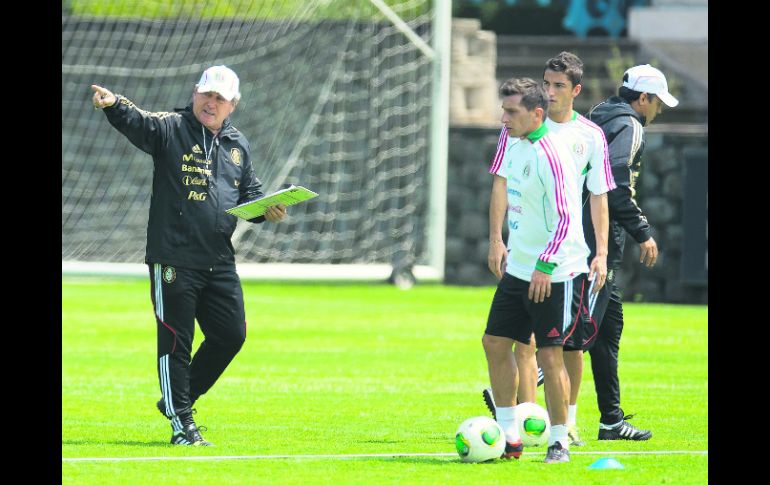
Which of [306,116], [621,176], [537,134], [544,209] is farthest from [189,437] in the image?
[306,116]

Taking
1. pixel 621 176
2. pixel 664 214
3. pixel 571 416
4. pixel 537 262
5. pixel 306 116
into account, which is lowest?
pixel 571 416

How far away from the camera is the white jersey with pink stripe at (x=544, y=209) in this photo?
8.48 m

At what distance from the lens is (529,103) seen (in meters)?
8.50

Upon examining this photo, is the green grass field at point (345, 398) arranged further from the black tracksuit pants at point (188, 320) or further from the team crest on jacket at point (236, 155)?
the team crest on jacket at point (236, 155)

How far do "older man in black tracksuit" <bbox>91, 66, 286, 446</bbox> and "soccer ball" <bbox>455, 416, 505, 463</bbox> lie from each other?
1.64m

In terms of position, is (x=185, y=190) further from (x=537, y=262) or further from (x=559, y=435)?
(x=559, y=435)

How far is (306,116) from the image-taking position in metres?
24.3

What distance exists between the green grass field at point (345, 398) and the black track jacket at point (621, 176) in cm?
126

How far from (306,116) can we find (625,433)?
49.6 ft

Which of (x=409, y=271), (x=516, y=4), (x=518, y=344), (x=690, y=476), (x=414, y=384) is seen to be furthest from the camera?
(x=516, y=4)

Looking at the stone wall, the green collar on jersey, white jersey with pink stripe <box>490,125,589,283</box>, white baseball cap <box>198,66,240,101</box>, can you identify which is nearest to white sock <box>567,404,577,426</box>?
white jersey with pink stripe <box>490,125,589,283</box>
